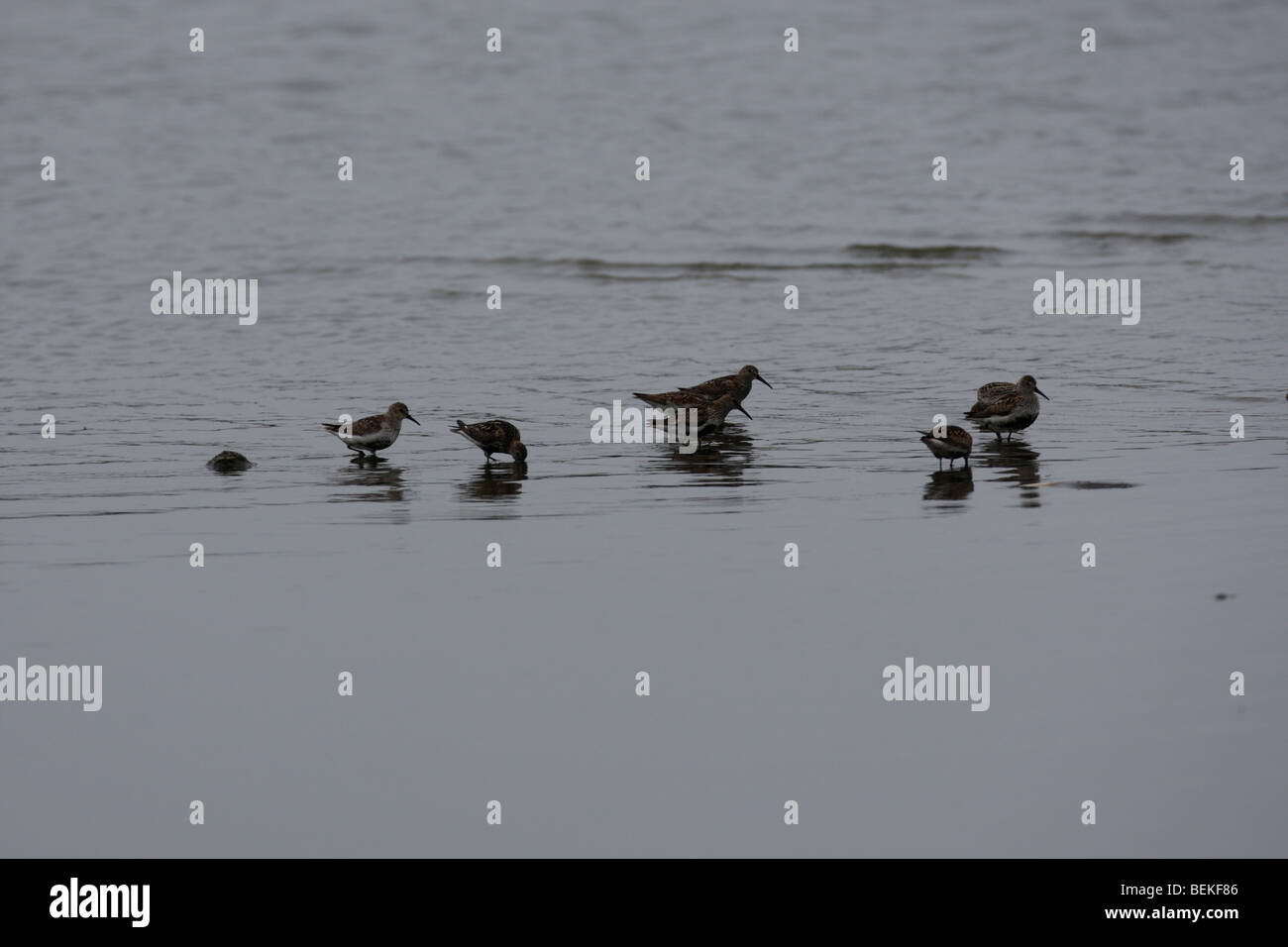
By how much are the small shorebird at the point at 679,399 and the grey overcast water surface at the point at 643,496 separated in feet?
1.98

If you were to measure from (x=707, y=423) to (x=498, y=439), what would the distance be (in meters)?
2.13

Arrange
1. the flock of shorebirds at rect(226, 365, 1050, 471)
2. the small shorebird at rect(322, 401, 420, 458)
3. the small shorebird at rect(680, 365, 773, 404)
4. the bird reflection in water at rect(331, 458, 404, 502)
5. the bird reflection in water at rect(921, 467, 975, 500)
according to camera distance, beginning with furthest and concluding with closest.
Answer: the small shorebird at rect(680, 365, 773, 404)
the small shorebird at rect(322, 401, 420, 458)
the flock of shorebirds at rect(226, 365, 1050, 471)
the bird reflection in water at rect(331, 458, 404, 502)
the bird reflection in water at rect(921, 467, 975, 500)

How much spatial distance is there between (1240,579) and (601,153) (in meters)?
29.3

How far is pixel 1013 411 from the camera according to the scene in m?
14.7

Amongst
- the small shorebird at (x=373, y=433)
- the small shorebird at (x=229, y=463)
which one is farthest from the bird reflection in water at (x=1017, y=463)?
the small shorebird at (x=229, y=463)

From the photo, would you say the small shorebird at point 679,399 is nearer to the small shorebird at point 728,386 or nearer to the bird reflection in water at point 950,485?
the small shorebird at point 728,386

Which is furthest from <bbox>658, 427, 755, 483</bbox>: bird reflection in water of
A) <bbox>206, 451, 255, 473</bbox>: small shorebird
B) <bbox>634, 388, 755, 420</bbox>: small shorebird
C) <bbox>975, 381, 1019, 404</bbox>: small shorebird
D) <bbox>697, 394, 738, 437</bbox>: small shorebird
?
<bbox>206, 451, 255, 473</bbox>: small shorebird

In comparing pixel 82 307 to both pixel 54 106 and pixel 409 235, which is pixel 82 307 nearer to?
pixel 409 235

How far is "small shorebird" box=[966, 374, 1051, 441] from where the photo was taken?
14734 millimetres

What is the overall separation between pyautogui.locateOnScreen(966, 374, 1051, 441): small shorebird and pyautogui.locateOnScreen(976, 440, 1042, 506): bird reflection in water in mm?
169

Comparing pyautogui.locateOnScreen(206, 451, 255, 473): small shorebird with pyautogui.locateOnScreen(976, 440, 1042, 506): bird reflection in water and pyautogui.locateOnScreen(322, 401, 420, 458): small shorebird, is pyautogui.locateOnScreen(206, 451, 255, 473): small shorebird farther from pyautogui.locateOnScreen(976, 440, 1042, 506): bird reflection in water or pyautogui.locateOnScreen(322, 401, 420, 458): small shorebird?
pyautogui.locateOnScreen(976, 440, 1042, 506): bird reflection in water

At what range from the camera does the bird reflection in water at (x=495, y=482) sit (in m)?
12.7

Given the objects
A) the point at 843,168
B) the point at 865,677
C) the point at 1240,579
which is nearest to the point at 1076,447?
the point at 1240,579

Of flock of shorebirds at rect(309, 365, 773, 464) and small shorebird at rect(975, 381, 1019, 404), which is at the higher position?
small shorebird at rect(975, 381, 1019, 404)
